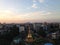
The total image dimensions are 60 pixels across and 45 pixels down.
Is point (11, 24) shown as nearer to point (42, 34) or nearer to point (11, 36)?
point (11, 36)

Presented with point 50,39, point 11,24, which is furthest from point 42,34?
point 11,24

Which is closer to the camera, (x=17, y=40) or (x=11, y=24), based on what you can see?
(x=11, y=24)

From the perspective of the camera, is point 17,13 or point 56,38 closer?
point 17,13

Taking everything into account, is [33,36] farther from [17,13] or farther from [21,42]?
[17,13]

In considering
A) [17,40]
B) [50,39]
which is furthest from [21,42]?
[50,39]

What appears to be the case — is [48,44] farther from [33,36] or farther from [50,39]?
[33,36]

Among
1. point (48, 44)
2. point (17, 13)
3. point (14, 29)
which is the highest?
point (17, 13)

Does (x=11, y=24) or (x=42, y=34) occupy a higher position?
(x=11, y=24)

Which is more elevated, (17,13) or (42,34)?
(17,13)
